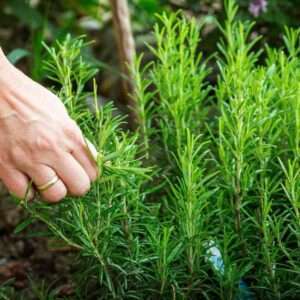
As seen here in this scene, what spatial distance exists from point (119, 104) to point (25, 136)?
1664 millimetres

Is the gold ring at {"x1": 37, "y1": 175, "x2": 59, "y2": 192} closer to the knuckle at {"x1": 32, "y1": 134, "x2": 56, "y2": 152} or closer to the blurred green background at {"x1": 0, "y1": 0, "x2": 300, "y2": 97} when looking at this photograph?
the knuckle at {"x1": 32, "y1": 134, "x2": 56, "y2": 152}

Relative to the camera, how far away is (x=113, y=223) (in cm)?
148

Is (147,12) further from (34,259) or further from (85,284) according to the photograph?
(85,284)

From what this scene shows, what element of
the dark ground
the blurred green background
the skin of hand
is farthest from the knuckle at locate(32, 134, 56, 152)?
the blurred green background

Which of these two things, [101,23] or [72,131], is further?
[101,23]

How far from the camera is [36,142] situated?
1.26 metres

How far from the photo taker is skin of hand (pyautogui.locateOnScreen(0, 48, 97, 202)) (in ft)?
4.15

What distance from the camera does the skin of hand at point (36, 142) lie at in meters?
1.26

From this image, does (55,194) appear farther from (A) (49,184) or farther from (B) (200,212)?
(B) (200,212)

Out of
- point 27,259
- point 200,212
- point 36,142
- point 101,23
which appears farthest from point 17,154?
point 101,23

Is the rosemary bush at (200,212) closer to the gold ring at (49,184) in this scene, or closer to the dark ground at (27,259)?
the gold ring at (49,184)

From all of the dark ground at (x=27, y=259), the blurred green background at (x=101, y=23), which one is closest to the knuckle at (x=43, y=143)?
the dark ground at (x=27, y=259)

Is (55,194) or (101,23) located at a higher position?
(55,194)

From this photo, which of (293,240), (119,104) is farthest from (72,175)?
(119,104)
